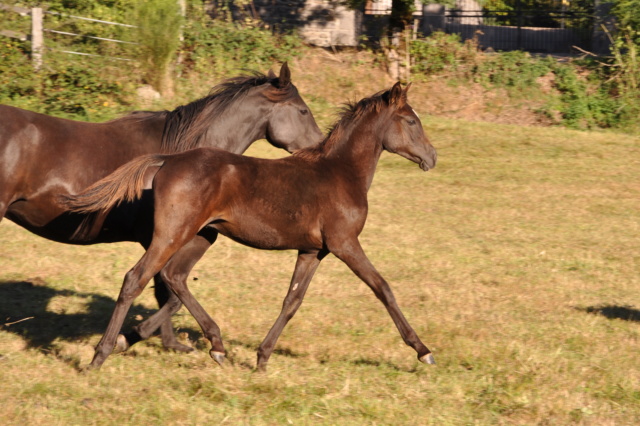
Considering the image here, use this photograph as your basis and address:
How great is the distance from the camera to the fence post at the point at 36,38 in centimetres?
1563

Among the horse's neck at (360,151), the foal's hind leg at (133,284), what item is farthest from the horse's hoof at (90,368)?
the horse's neck at (360,151)

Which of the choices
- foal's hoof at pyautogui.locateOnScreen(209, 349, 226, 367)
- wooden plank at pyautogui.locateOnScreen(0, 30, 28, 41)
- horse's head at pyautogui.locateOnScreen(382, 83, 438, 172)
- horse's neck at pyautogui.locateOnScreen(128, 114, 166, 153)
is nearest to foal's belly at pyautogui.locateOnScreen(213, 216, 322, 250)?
foal's hoof at pyautogui.locateOnScreen(209, 349, 226, 367)

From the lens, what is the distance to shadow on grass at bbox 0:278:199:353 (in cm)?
680

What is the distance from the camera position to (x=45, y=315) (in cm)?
738

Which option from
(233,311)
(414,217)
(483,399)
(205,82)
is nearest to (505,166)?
(414,217)

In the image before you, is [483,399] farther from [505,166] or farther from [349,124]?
[505,166]

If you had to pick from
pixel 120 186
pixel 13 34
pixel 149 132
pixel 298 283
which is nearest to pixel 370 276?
pixel 298 283

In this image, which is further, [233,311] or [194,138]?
[233,311]

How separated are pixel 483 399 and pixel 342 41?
19.5 metres

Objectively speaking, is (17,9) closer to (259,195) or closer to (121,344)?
(121,344)

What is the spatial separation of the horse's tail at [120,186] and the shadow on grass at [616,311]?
14.8ft

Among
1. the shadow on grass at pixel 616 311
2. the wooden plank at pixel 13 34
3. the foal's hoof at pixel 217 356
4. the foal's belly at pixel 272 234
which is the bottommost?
the shadow on grass at pixel 616 311

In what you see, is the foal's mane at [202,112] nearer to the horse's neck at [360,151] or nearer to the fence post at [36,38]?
the horse's neck at [360,151]

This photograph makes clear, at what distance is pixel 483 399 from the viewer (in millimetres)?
5445
